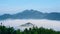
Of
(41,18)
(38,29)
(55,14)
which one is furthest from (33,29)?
(55,14)

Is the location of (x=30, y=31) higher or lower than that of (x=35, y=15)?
lower

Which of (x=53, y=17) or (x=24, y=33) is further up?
(x=53, y=17)

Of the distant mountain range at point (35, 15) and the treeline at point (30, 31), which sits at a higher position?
the distant mountain range at point (35, 15)

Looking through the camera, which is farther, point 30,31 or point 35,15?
point 35,15

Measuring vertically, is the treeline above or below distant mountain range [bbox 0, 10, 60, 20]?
below

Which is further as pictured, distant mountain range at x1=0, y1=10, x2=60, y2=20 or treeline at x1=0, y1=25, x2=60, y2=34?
distant mountain range at x1=0, y1=10, x2=60, y2=20

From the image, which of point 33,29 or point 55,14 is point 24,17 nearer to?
point 33,29

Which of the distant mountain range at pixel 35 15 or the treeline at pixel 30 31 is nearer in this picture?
the treeline at pixel 30 31

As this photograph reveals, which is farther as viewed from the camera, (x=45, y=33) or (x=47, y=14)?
(x=47, y=14)

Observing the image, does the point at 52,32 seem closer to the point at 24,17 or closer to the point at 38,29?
the point at 38,29
